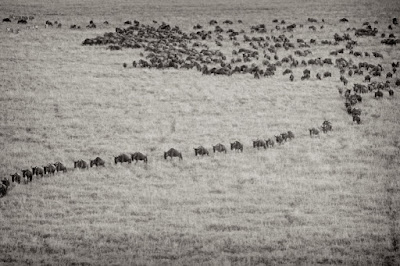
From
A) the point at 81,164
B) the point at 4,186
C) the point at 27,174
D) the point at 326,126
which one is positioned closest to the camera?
the point at 4,186

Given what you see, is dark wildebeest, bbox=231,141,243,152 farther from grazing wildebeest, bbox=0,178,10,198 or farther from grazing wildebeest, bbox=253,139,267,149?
grazing wildebeest, bbox=0,178,10,198

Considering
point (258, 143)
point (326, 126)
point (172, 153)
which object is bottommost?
point (172, 153)

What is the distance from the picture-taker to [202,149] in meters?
22.3

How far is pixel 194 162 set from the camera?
70.2ft

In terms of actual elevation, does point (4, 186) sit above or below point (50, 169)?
below

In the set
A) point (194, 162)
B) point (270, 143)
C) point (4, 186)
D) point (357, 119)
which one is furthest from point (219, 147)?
point (4, 186)

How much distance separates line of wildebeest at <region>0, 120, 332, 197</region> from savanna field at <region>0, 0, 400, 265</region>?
332 mm

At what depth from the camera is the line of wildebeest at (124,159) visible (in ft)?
63.8

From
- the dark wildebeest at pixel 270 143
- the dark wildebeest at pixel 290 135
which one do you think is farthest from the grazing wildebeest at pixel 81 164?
the dark wildebeest at pixel 290 135

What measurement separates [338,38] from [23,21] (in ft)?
110

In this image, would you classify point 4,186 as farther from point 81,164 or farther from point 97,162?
point 97,162

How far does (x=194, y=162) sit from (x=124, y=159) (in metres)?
2.90

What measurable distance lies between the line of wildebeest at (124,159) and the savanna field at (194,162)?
1.09 feet

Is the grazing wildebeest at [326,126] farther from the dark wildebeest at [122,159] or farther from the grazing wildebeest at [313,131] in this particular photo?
the dark wildebeest at [122,159]
